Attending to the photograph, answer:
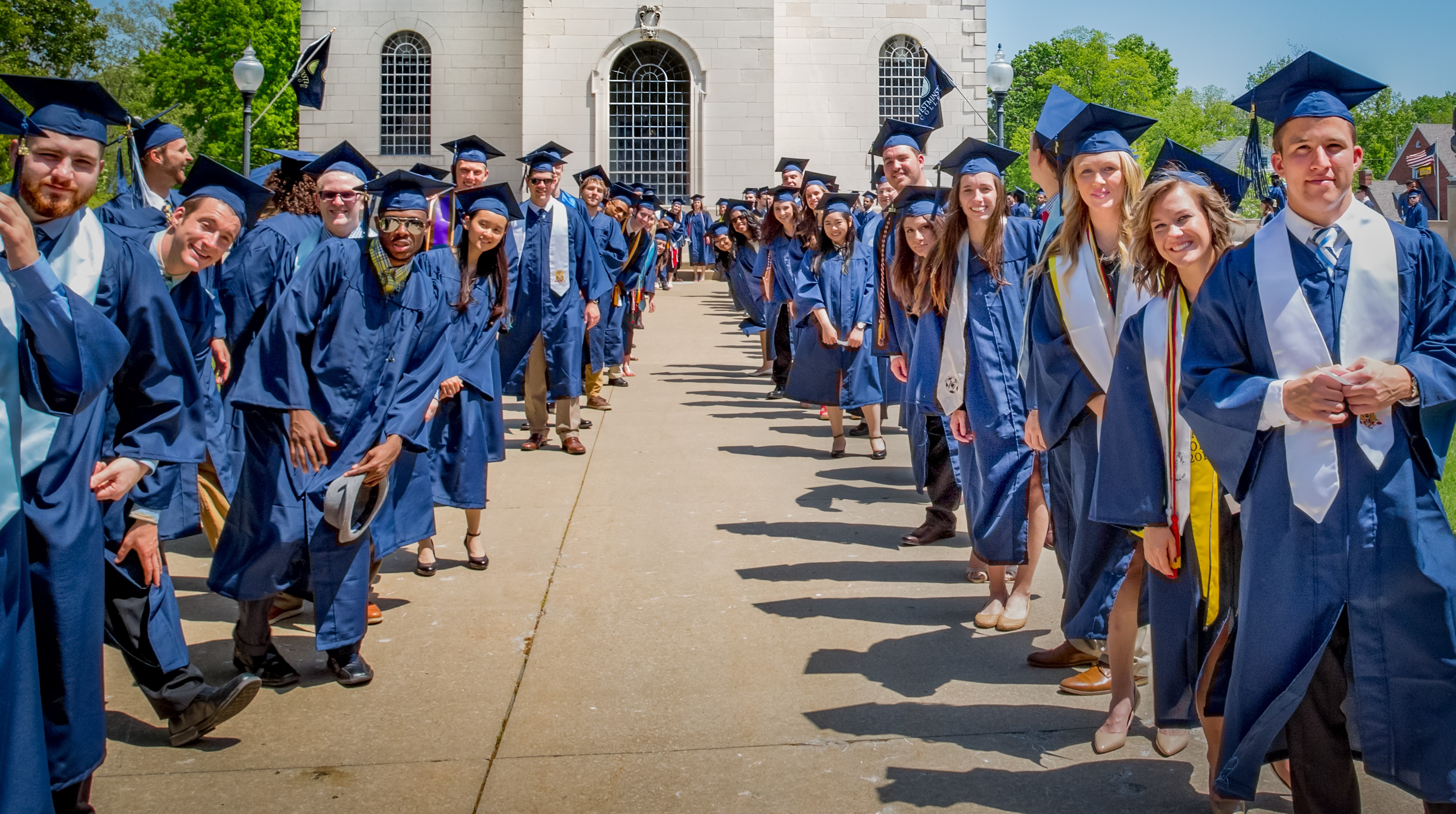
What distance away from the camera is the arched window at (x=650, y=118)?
110 ft

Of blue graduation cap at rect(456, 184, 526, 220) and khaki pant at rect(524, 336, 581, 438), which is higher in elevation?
blue graduation cap at rect(456, 184, 526, 220)

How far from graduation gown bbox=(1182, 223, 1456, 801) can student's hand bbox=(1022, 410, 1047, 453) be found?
4.42ft

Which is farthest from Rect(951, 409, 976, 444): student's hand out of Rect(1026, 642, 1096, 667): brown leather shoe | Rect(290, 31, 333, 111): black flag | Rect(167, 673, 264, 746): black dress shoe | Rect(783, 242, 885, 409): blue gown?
Rect(290, 31, 333, 111): black flag

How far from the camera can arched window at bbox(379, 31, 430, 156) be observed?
36469 mm

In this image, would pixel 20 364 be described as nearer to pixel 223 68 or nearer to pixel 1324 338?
pixel 1324 338

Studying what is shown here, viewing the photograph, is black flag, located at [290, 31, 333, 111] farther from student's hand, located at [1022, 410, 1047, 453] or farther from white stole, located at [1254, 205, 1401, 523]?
white stole, located at [1254, 205, 1401, 523]

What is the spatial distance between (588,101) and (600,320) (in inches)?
909

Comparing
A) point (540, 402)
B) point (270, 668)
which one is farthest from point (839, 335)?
point (270, 668)

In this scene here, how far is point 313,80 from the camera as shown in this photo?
14.2 m

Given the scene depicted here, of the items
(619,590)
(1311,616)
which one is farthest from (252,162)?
(1311,616)

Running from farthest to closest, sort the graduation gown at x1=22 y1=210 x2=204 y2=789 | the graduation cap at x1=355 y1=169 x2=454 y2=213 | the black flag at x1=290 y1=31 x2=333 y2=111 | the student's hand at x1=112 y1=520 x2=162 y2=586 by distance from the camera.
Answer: the black flag at x1=290 y1=31 x2=333 y2=111
the graduation cap at x1=355 y1=169 x2=454 y2=213
the student's hand at x1=112 y1=520 x2=162 y2=586
the graduation gown at x1=22 y1=210 x2=204 y2=789

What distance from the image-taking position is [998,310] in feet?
18.1

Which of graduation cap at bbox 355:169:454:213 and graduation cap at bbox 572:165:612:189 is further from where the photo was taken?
graduation cap at bbox 572:165:612:189

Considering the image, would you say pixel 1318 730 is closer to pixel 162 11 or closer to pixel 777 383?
pixel 777 383
